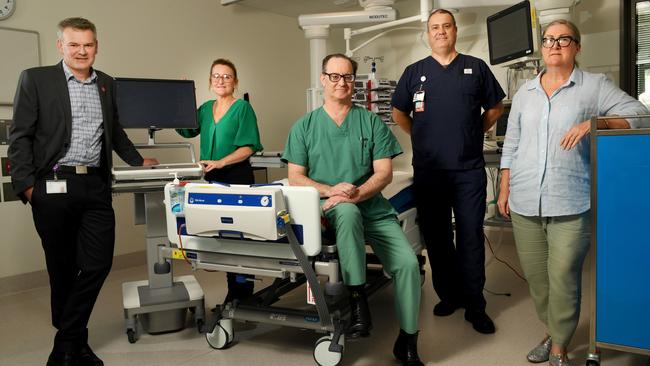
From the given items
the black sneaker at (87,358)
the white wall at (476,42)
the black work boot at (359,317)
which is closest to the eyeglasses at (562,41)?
the black work boot at (359,317)

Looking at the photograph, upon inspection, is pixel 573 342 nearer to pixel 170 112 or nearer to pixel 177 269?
pixel 170 112

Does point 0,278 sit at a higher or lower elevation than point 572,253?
lower

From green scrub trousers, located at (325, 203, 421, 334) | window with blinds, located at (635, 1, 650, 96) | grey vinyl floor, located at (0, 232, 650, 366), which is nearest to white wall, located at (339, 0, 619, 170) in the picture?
window with blinds, located at (635, 1, 650, 96)

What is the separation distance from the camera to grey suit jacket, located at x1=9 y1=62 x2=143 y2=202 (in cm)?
230

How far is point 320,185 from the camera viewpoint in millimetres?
2479

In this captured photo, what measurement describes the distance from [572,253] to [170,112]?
2249 mm

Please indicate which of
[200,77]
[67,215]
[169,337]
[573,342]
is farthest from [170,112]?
[573,342]

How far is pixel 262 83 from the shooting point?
566cm

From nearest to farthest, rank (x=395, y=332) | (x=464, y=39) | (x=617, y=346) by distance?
(x=617, y=346) < (x=395, y=332) < (x=464, y=39)

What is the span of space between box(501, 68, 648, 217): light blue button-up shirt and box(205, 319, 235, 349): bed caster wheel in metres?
1.46

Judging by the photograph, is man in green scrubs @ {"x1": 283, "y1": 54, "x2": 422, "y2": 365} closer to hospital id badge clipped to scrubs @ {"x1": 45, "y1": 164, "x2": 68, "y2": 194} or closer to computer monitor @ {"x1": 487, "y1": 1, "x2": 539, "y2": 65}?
hospital id badge clipped to scrubs @ {"x1": 45, "y1": 164, "x2": 68, "y2": 194}

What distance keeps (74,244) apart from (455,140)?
1.89 metres

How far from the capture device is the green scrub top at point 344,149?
2506mm

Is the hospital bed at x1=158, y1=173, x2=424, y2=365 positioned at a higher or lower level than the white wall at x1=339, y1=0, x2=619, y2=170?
lower
